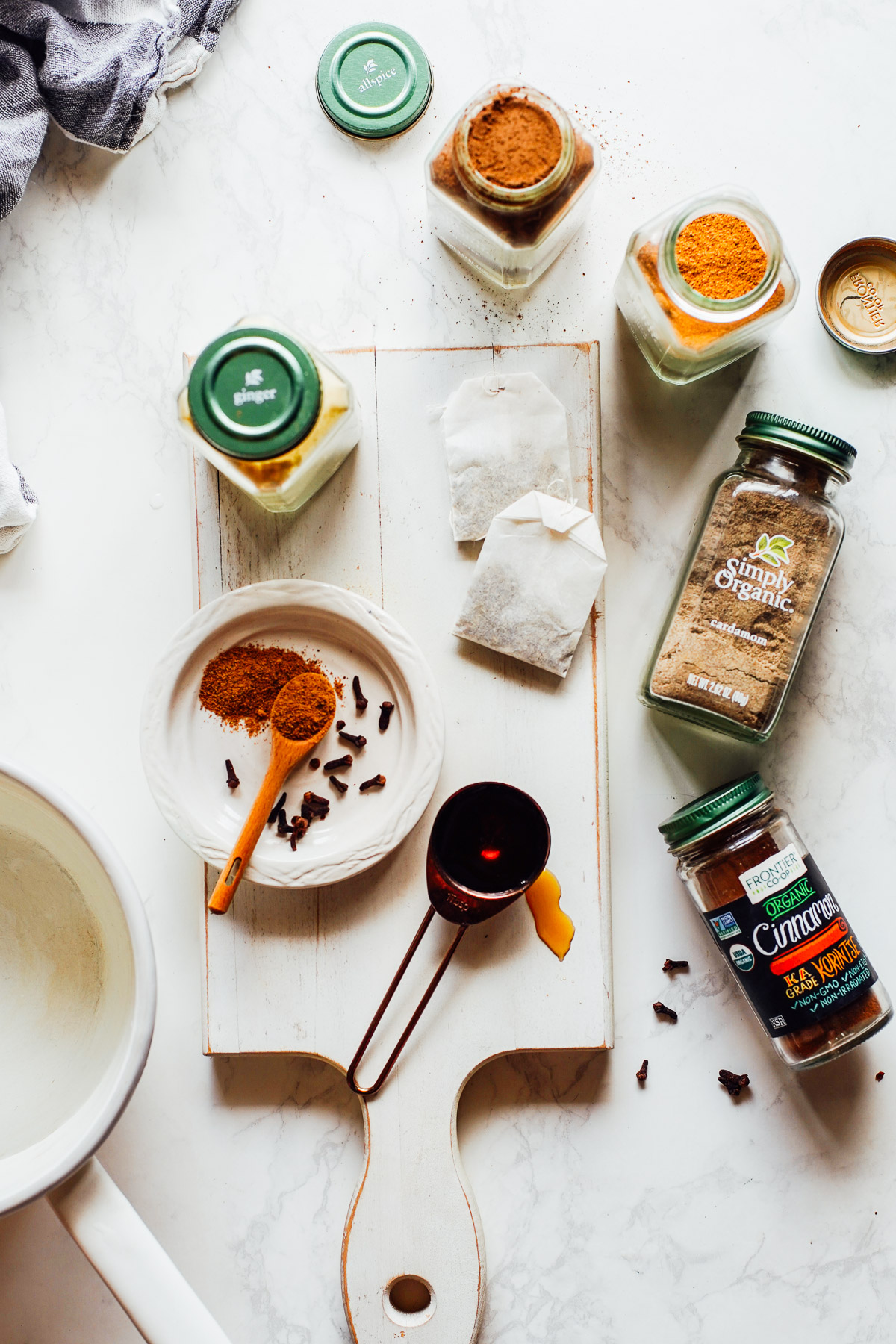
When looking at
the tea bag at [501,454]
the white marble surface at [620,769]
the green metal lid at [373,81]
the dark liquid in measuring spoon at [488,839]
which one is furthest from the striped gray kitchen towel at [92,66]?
the dark liquid in measuring spoon at [488,839]

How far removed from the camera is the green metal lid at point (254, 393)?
0.88m

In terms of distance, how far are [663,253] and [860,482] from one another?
367 mm

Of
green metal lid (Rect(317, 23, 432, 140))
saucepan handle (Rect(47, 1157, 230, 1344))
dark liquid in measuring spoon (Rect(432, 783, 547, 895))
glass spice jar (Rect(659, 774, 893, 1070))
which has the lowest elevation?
saucepan handle (Rect(47, 1157, 230, 1344))

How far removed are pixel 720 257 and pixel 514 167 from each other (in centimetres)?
23

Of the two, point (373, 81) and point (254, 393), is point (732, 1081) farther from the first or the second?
point (373, 81)

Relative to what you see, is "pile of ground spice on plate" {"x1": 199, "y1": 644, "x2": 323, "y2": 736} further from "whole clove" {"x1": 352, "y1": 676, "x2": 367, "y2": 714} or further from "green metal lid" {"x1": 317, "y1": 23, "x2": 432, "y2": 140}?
"green metal lid" {"x1": 317, "y1": 23, "x2": 432, "y2": 140}

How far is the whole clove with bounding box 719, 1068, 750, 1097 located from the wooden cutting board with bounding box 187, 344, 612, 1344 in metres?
0.17

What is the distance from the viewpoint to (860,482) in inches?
42.2

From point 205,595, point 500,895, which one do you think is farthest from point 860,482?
point 205,595

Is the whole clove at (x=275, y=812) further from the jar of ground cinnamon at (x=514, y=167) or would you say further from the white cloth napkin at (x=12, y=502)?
the jar of ground cinnamon at (x=514, y=167)

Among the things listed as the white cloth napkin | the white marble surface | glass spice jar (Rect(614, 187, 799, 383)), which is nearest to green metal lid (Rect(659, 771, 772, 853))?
the white marble surface

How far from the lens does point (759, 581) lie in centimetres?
95

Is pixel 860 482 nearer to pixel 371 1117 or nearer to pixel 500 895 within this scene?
pixel 500 895

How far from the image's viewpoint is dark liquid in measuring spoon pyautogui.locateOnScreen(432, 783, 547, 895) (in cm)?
98
